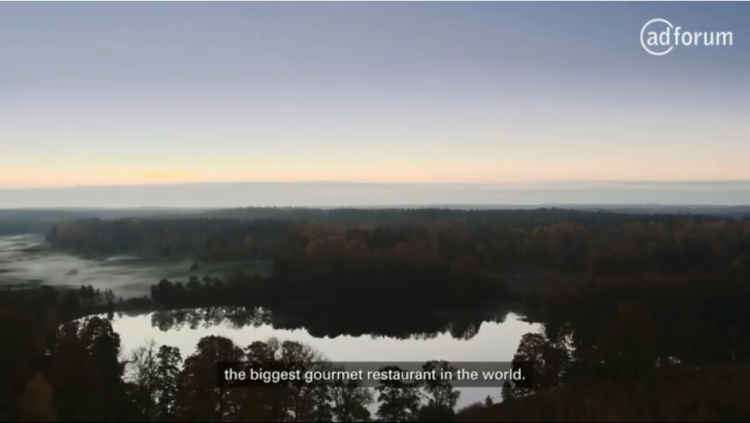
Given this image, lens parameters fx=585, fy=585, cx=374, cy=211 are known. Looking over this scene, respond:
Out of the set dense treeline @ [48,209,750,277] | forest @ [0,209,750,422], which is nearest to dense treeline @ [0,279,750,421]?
forest @ [0,209,750,422]

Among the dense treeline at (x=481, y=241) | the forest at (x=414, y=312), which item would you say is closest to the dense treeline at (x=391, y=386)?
the forest at (x=414, y=312)

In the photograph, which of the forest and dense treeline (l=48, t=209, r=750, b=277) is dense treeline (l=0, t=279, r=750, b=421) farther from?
dense treeline (l=48, t=209, r=750, b=277)

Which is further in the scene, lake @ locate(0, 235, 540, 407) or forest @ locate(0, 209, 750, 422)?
lake @ locate(0, 235, 540, 407)

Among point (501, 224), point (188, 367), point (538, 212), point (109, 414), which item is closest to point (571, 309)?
point (188, 367)

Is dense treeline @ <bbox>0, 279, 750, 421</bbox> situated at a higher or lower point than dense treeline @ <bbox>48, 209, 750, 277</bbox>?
lower

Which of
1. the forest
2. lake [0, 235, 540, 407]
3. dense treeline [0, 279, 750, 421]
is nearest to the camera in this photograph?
dense treeline [0, 279, 750, 421]

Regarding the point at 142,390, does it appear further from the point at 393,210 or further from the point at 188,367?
the point at 393,210

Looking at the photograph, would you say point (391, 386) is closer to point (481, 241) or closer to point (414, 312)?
point (414, 312)

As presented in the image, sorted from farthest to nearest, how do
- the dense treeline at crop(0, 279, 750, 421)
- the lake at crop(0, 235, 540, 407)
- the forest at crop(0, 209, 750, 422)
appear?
the lake at crop(0, 235, 540, 407) < the forest at crop(0, 209, 750, 422) < the dense treeline at crop(0, 279, 750, 421)
